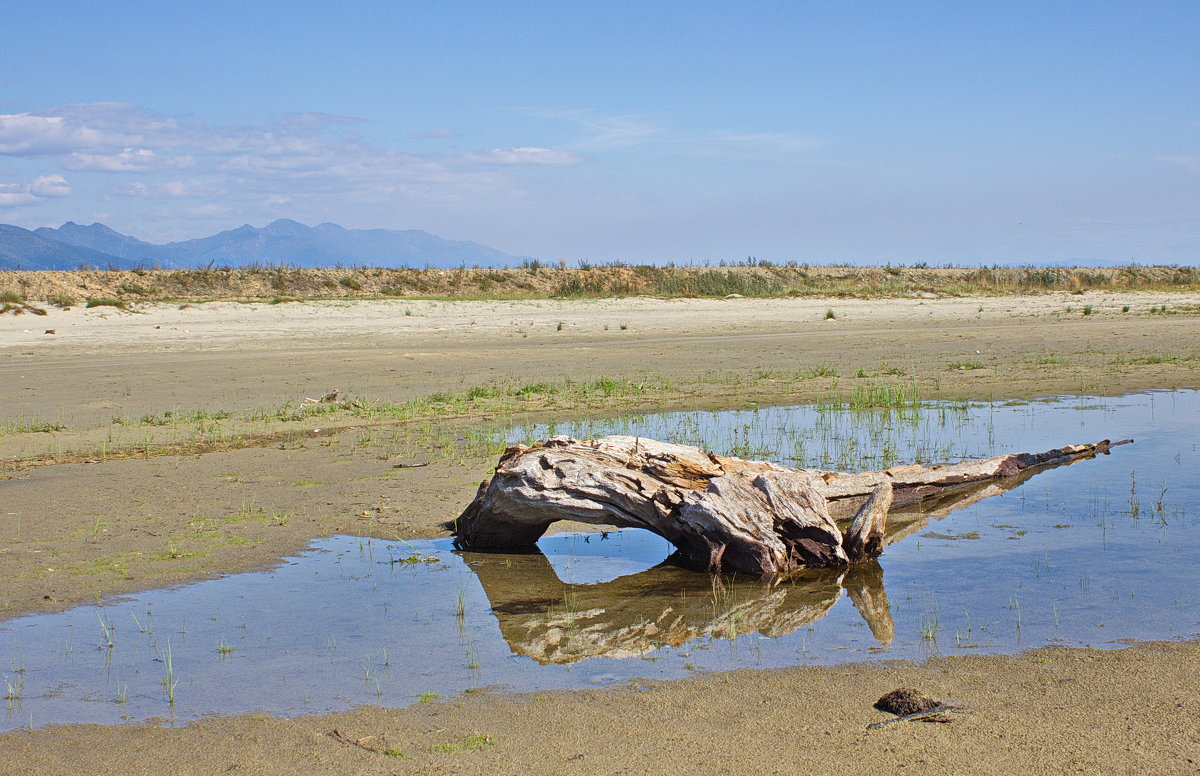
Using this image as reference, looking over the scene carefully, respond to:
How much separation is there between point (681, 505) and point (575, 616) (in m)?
1.32

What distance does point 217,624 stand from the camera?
5895 mm

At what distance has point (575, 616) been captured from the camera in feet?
20.0

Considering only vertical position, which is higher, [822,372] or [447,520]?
[822,372]

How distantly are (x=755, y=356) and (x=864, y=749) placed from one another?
1747 centimetres

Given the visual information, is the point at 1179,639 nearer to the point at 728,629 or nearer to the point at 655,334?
the point at 728,629

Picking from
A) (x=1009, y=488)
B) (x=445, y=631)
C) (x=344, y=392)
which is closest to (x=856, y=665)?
(x=445, y=631)

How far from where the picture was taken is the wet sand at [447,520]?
4105 millimetres

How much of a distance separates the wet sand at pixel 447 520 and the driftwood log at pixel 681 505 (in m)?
1.11

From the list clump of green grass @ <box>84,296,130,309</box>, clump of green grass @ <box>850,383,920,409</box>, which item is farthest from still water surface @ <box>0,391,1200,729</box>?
clump of green grass @ <box>84,296,130,309</box>

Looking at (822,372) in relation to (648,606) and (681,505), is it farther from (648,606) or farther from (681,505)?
(648,606)

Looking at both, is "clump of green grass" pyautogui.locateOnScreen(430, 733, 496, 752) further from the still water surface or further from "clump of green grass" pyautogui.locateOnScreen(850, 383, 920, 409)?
"clump of green grass" pyautogui.locateOnScreen(850, 383, 920, 409)

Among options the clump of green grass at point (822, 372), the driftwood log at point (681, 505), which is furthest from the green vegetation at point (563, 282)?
the driftwood log at point (681, 505)

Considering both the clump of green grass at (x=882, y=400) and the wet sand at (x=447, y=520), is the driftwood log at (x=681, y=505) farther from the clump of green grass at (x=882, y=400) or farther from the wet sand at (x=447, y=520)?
the clump of green grass at (x=882, y=400)

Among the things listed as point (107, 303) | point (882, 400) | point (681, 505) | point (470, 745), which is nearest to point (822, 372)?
point (882, 400)
